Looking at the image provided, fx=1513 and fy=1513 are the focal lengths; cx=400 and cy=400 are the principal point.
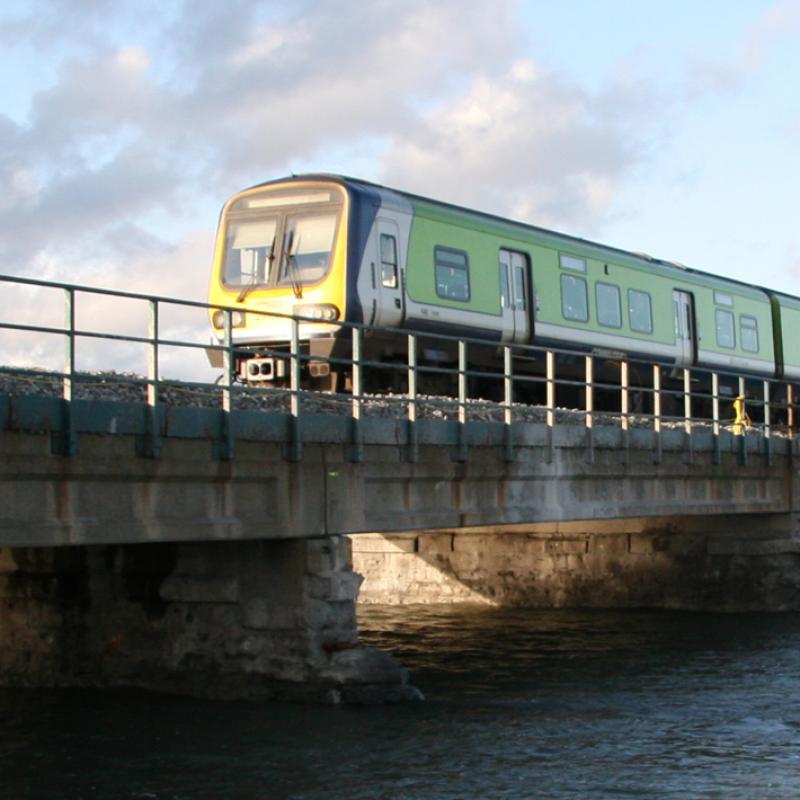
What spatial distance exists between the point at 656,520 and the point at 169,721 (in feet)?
46.4

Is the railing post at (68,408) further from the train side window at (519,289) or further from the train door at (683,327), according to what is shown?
the train door at (683,327)

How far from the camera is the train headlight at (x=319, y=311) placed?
2098cm

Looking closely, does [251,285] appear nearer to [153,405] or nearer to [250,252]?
[250,252]

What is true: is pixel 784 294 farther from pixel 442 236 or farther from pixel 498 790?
pixel 498 790

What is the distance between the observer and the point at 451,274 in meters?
23.1

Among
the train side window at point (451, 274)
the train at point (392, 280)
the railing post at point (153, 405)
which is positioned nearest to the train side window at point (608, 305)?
the train at point (392, 280)

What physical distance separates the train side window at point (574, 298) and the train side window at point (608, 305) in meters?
0.52

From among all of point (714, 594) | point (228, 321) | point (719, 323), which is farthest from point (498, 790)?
point (719, 323)

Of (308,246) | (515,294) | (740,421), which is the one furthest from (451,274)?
(740,421)

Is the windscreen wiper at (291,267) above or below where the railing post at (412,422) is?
above

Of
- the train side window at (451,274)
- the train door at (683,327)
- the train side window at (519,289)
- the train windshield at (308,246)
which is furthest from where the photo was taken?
the train door at (683,327)

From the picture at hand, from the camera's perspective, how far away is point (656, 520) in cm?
2784

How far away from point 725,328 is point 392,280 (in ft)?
39.7

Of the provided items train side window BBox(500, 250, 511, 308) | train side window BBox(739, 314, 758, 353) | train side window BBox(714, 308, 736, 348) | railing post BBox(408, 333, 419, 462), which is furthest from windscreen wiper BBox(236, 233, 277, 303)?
train side window BBox(739, 314, 758, 353)
